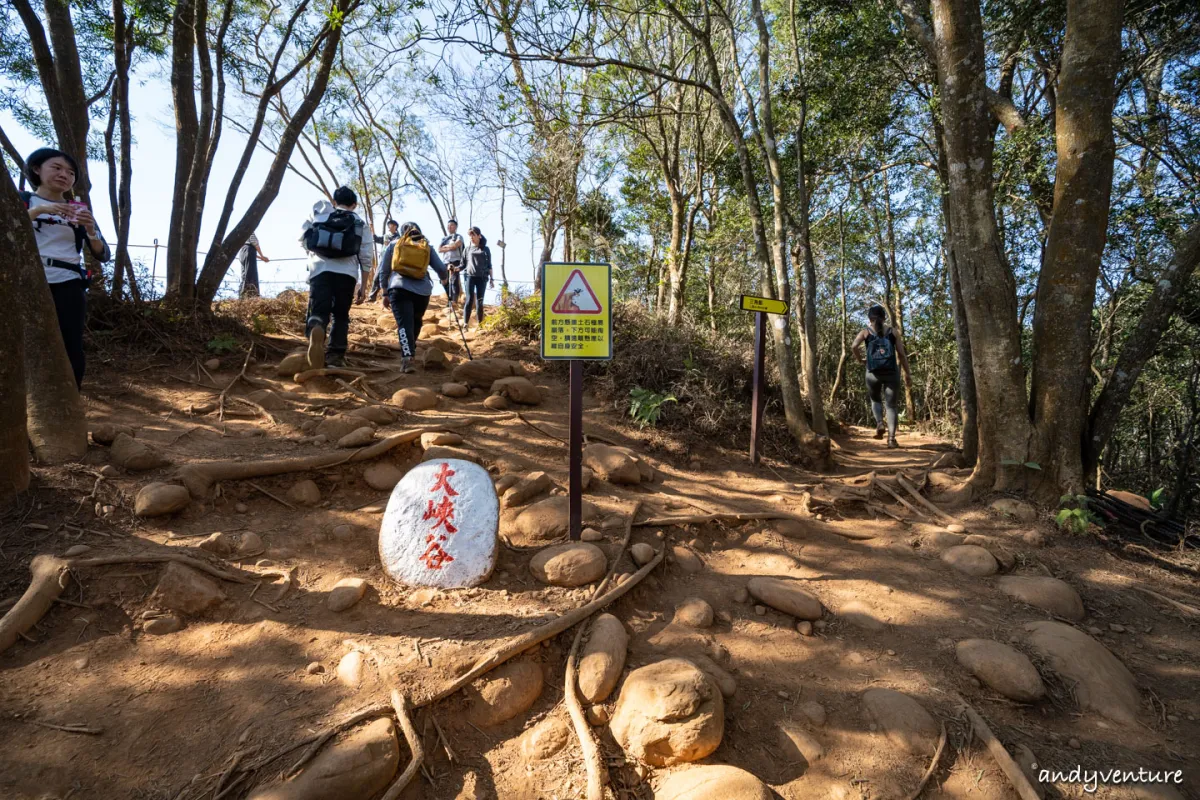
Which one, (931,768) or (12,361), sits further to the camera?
Answer: (12,361)

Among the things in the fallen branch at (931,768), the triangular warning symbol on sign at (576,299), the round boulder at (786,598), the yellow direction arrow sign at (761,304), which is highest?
the yellow direction arrow sign at (761,304)

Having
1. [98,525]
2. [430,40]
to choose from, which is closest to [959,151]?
[430,40]

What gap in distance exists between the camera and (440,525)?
307 cm

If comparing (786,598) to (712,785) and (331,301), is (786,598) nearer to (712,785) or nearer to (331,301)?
(712,785)

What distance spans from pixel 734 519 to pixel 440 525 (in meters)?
2.14

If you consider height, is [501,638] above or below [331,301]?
below

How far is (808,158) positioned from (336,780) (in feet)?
33.6

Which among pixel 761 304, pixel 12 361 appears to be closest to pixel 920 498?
pixel 761 304

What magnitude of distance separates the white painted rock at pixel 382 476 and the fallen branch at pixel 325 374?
1.86 meters

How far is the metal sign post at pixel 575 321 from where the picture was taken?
336cm

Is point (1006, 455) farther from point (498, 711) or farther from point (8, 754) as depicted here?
point (8, 754)

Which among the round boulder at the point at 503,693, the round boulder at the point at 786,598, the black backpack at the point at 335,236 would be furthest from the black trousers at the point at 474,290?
the round boulder at the point at 503,693

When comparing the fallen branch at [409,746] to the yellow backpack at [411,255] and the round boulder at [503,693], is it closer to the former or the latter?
the round boulder at [503,693]

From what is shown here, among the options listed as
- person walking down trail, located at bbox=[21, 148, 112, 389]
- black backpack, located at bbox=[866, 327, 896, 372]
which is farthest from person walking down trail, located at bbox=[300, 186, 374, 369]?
black backpack, located at bbox=[866, 327, 896, 372]
